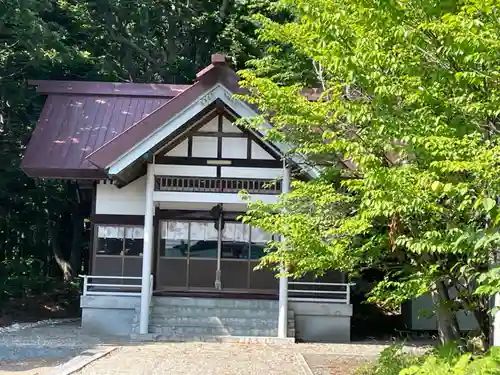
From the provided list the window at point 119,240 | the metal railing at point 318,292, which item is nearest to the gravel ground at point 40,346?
the window at point 119,240

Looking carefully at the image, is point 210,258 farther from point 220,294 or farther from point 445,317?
point 445,317

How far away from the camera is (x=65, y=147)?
15398mm

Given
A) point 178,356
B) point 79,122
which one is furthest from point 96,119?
point 178,356

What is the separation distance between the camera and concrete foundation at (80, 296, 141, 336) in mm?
14367

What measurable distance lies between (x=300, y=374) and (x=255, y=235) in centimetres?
656

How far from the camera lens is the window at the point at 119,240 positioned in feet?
50.4

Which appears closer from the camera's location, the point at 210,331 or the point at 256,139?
the point at 210,331

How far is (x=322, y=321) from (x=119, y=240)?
5636 mm

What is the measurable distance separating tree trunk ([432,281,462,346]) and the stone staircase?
5.47m

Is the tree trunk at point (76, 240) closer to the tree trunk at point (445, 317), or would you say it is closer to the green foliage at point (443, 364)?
the green foliage at point (443, 364)

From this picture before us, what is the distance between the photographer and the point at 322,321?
560 inches

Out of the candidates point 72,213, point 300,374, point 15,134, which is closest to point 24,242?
point 72,213

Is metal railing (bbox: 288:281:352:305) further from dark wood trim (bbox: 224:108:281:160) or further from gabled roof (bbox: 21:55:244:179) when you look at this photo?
gabled roof (bbox: 21:55:244:179)

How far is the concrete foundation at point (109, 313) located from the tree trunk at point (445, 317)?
26.6 ft
